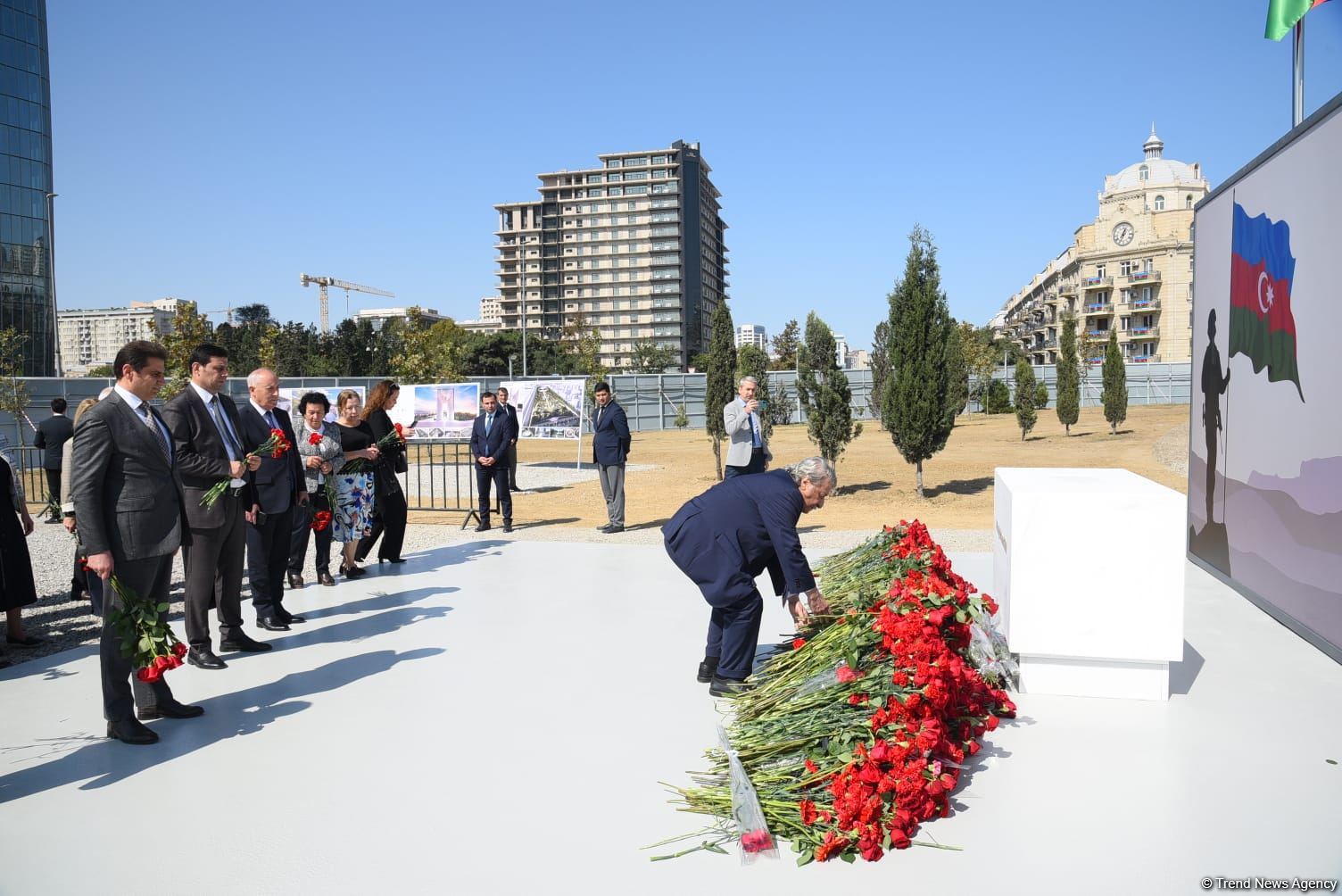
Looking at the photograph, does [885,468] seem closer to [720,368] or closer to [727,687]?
[720,368]

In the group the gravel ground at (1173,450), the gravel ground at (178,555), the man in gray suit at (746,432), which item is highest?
the man in gray suit at (746,432)

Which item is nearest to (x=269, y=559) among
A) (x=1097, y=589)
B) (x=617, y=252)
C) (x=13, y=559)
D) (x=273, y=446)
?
(x=273, y=446)

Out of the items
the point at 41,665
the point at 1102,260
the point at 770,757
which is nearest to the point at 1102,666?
Answer: the point at 770,757

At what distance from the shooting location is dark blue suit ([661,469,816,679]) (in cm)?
449

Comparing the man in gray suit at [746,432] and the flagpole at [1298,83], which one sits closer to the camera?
the flagpole at [1298,83]

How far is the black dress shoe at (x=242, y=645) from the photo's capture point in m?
5.88

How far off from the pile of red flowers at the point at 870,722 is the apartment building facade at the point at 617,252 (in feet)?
376

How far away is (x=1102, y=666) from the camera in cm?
466

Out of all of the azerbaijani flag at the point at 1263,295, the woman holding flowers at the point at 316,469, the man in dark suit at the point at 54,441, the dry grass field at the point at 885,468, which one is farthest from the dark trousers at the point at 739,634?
the man in dark suit at the point at 54,441

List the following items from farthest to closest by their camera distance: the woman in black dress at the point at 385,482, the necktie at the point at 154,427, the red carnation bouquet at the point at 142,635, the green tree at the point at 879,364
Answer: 1. the green tree at the point at 879,364
2. the woman in black dress at the point at 385,482
3. the necktie at the point at 154,427
4. the red carnation bouquet at the point at 142,635

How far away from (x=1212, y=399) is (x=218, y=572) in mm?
8333

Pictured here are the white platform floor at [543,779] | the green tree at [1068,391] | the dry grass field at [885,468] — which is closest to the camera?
the white platform floor at [543,779]

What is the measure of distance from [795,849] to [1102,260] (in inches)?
3473

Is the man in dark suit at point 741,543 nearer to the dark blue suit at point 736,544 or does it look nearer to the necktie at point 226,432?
the dark blue suit at point 736,544
